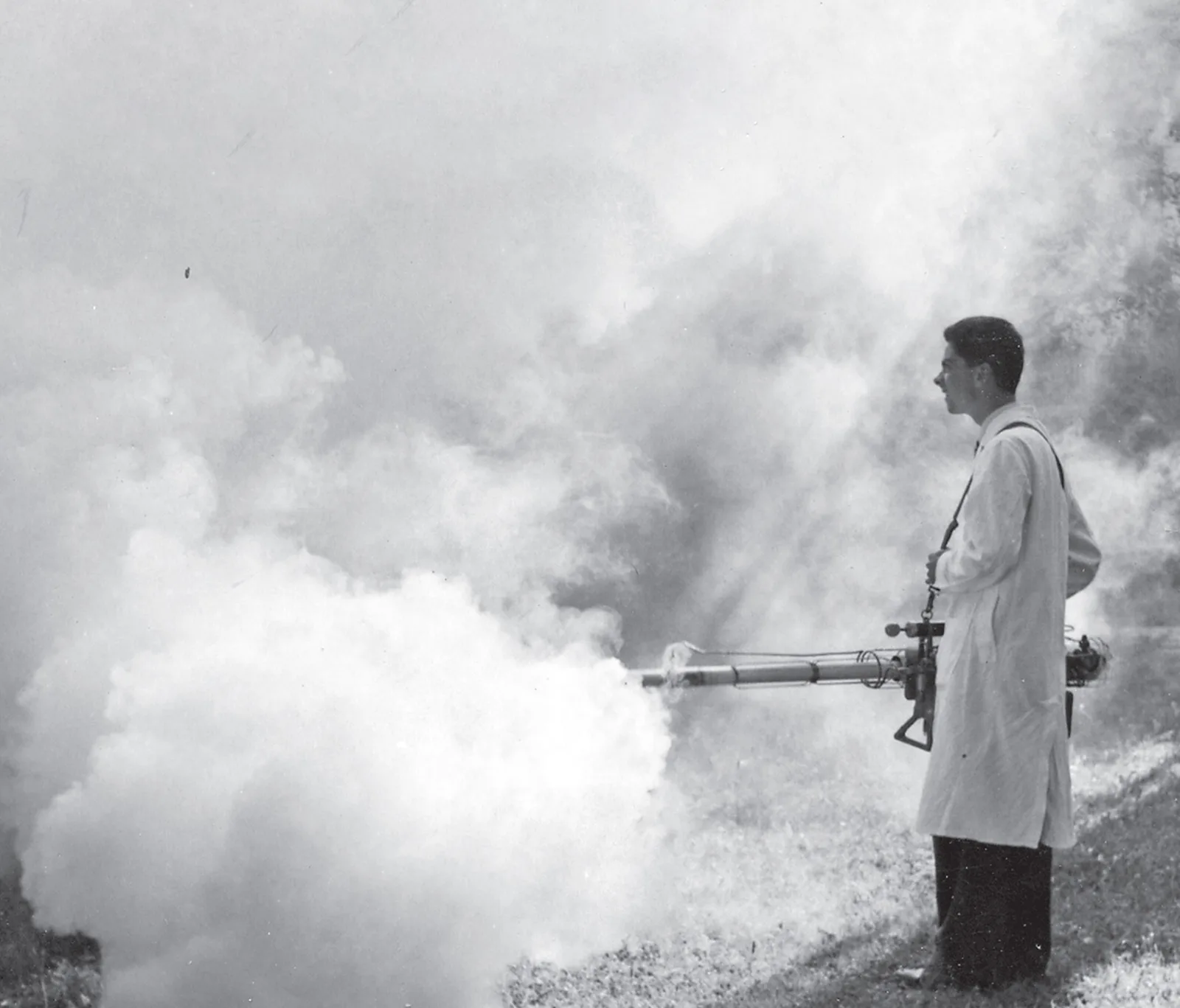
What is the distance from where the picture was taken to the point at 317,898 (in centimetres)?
430

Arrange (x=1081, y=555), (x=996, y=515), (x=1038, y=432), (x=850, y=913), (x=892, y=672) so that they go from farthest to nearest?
(x=850, y=913)
(x=892, y=672)
(x=1081, y=555)
(x=1038, y=432)
(x=996, y=515)

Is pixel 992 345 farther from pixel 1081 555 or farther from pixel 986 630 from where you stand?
pixel 986 630

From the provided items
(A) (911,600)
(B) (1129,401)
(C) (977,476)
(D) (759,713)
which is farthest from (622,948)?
(B) (1129,401)

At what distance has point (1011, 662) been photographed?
3.90 meters

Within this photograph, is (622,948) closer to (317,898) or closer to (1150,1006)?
(317,898)

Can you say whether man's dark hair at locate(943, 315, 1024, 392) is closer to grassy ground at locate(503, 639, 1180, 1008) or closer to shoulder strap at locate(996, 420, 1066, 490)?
shoulder strap at locate(996, 420, 1066, 490)

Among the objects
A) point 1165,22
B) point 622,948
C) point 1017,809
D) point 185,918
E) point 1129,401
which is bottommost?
point 185,918

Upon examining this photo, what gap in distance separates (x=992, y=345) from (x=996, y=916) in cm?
195

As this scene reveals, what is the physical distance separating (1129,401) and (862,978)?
6.85 meters

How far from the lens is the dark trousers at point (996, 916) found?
4.00m

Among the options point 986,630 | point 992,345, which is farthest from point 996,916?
point 992,345

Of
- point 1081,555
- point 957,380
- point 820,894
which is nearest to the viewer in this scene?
point 957,380

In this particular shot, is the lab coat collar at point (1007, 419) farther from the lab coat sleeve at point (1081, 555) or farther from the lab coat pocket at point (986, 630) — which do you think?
the lab coat pocket at point (986, 630)

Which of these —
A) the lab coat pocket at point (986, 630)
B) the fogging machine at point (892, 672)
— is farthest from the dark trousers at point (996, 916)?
the lab coat pocket at point (986, 630)
